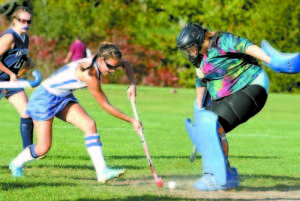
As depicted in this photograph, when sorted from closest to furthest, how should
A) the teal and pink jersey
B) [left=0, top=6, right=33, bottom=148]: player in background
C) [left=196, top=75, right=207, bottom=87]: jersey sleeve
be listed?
the teal and pink jersey, [left=196, top=75, right=207, bottom=87]: jersey sleeve, [left=0, top=6, right=33, bottom=148]: player in background

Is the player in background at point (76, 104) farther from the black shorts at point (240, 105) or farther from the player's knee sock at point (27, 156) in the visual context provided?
the black shorts at point (240, 105)

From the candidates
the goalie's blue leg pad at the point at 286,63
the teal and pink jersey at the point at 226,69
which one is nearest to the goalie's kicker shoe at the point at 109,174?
the teal and pink jersey at the point at 226,69

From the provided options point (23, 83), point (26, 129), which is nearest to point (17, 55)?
point (26, 129)

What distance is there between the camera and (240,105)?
750cm

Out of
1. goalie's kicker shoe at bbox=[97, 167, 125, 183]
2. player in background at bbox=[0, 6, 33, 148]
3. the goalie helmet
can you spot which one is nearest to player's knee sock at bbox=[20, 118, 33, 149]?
player in background at bbox=[0, 6, 33, 148]

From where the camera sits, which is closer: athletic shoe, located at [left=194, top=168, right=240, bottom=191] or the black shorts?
athletic shoe, located at [left=194, top=168, right=240, bottom=191]

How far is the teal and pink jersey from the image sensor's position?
24.2ft

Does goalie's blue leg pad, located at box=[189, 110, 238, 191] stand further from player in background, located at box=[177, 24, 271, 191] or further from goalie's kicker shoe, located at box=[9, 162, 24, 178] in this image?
goalie's kicker shoe, located at box=[9, 162, 24, 178]

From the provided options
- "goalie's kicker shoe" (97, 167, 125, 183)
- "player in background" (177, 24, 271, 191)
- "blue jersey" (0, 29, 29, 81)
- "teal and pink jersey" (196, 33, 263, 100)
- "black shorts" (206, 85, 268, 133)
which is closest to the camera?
"goalie's kicker shoe" (97, 167, 125, 183)

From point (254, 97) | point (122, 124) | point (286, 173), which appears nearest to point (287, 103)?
point (122, 124)

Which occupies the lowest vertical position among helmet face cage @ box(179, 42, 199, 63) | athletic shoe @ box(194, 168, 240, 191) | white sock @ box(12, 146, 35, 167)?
athletic shoe @ box(194, 168, 240, 191)

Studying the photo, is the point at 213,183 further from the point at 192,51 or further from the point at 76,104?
the point at 76,104

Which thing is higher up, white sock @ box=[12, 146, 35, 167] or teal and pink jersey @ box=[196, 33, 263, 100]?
teal and pink jersey @ box=[196, 33, 263, 100]

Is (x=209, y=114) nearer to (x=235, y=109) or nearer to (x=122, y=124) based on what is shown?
(x=235, y=109)
